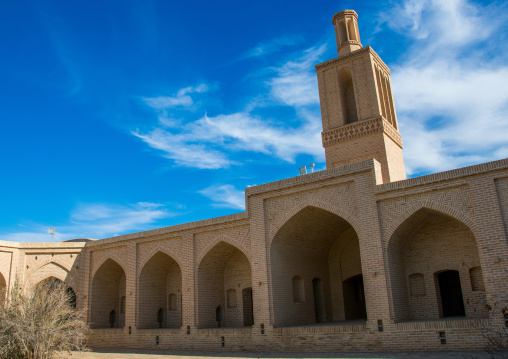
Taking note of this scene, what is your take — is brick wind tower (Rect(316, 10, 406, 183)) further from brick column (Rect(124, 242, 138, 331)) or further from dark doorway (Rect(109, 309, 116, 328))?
dark doorway (Rect(109, 309, 116, 328))

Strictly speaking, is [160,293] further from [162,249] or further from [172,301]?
[162,249]

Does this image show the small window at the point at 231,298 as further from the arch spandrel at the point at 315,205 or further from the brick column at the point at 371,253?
the brick column at the point at 371,253

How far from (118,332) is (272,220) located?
6.50 meters

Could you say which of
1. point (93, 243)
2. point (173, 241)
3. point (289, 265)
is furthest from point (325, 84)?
point (93, 243)

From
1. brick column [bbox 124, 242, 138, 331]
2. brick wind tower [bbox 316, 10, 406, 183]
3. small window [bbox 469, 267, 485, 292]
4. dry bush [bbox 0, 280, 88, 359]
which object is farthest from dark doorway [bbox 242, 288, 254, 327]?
small window [bbox 469, 267, 485, 292]

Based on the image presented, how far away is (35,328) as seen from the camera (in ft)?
33.9

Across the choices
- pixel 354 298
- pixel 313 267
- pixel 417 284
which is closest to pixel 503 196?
pixel 417 284

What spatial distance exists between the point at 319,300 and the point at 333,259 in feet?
4.21

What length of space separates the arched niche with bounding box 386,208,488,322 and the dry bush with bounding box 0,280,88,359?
7.49 meters

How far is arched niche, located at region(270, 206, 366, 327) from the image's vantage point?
1198 cm

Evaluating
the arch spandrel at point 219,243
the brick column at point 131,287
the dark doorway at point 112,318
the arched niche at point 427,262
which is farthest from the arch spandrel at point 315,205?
the dark doorway at point 112,318

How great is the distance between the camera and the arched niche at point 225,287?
44.3 feet

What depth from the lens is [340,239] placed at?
44.8 ft

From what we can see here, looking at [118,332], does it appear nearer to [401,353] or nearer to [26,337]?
[26,337]
